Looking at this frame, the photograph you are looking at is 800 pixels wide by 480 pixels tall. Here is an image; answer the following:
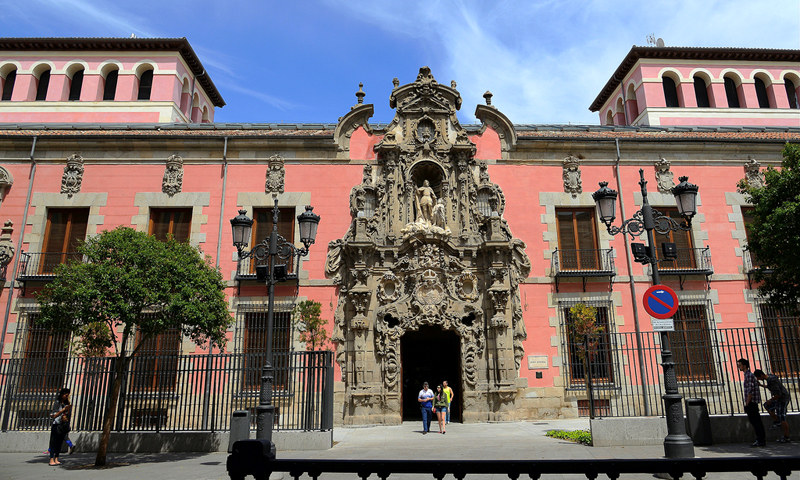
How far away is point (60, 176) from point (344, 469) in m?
18.0

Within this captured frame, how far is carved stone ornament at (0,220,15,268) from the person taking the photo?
15.8m

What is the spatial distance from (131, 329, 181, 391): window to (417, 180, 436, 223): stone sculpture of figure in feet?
26.5

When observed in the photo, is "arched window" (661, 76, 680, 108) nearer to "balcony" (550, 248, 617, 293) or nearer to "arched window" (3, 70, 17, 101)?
"balcony" (550, 248, 617, 293)

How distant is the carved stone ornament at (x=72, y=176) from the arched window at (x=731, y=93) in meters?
28.1

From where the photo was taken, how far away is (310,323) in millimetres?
14977

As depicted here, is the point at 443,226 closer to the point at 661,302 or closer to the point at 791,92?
the point at 661,302

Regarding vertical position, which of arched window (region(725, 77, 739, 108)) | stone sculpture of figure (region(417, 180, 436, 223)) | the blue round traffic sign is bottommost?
the blue round traffic sign

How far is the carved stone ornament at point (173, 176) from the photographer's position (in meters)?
16.7

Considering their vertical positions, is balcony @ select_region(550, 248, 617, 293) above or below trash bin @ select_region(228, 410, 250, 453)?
above

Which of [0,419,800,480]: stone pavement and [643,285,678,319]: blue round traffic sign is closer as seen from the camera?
[643,285,678,319]: blue round traffic sign

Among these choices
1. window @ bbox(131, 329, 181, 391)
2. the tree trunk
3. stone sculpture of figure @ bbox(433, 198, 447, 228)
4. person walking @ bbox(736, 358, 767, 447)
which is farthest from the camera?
stone sculpture of figure @ bbox(433, 198, 447, 228)

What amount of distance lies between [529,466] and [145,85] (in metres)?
25.8

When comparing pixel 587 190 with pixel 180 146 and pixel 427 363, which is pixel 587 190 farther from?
pixel 180 146

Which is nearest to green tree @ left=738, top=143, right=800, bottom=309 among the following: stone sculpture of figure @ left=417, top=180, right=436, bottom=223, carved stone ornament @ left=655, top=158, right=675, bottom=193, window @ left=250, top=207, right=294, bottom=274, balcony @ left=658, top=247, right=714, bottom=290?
balcony @ left=658, top=247, right=714, bottom=290
